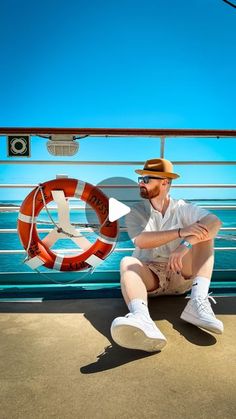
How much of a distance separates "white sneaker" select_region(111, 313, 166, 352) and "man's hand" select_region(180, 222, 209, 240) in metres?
0.37

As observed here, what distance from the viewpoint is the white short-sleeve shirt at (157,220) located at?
1.49 meters

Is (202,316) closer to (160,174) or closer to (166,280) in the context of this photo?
(166,280)

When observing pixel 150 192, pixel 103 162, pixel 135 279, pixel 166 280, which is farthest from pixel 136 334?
pixel 103 162

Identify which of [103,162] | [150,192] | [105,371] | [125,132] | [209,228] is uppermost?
[125,132]

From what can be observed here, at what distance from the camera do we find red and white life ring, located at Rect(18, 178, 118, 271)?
6.07 ft

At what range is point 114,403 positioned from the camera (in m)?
0.88

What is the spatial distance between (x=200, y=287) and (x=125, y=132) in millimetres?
903

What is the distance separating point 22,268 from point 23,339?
5.26 metres

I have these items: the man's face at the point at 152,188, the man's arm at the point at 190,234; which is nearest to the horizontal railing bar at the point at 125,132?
the man's face at the point at 152,188

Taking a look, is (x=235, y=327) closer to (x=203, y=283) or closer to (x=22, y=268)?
(x=203, y=283)

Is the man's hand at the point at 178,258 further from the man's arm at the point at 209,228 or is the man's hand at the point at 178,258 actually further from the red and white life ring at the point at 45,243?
→ the red and white life ring at the point at 45,243

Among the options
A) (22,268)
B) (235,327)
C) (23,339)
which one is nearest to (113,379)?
(23,339)

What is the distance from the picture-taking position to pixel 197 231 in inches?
52.4

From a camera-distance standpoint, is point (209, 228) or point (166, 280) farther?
point (166, 280)
